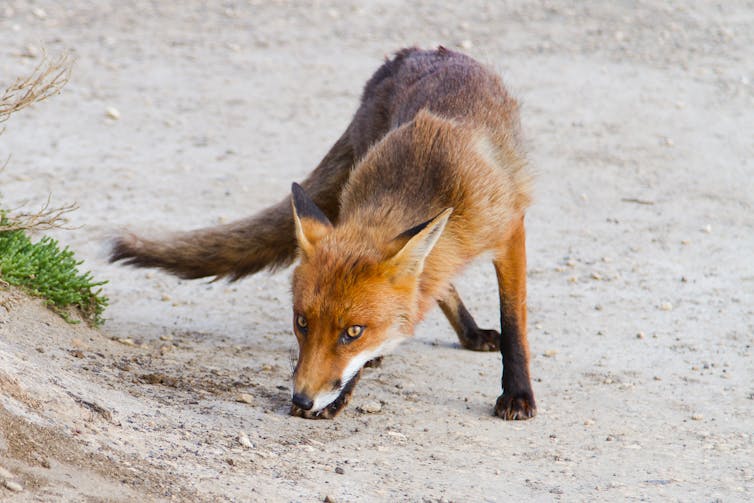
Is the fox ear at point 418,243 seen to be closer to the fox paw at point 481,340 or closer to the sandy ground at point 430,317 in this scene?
the sandy ground at point 430,317

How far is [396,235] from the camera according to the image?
17.0ft

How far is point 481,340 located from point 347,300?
2442 mm

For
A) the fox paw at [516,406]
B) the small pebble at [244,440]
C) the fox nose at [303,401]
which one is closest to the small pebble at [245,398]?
the small pebble at [244,440]

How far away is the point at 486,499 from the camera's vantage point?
4551mm

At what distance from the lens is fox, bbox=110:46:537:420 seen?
481 centimetres

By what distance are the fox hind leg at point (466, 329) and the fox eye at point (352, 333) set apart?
2.17 metres

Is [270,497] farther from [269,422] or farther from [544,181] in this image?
[544,181]

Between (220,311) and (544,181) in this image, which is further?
(544,181)

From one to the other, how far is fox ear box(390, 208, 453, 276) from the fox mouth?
2.60ft

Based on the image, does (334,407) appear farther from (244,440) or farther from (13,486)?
(13,486)

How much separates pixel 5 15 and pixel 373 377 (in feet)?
34.4

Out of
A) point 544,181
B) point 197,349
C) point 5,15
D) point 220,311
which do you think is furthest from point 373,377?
point 5,15

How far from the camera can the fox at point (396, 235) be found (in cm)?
481

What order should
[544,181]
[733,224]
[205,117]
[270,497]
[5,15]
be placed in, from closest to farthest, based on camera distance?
[270,497]
[733,224]
[544,181]
[205,117]
[5,15]
